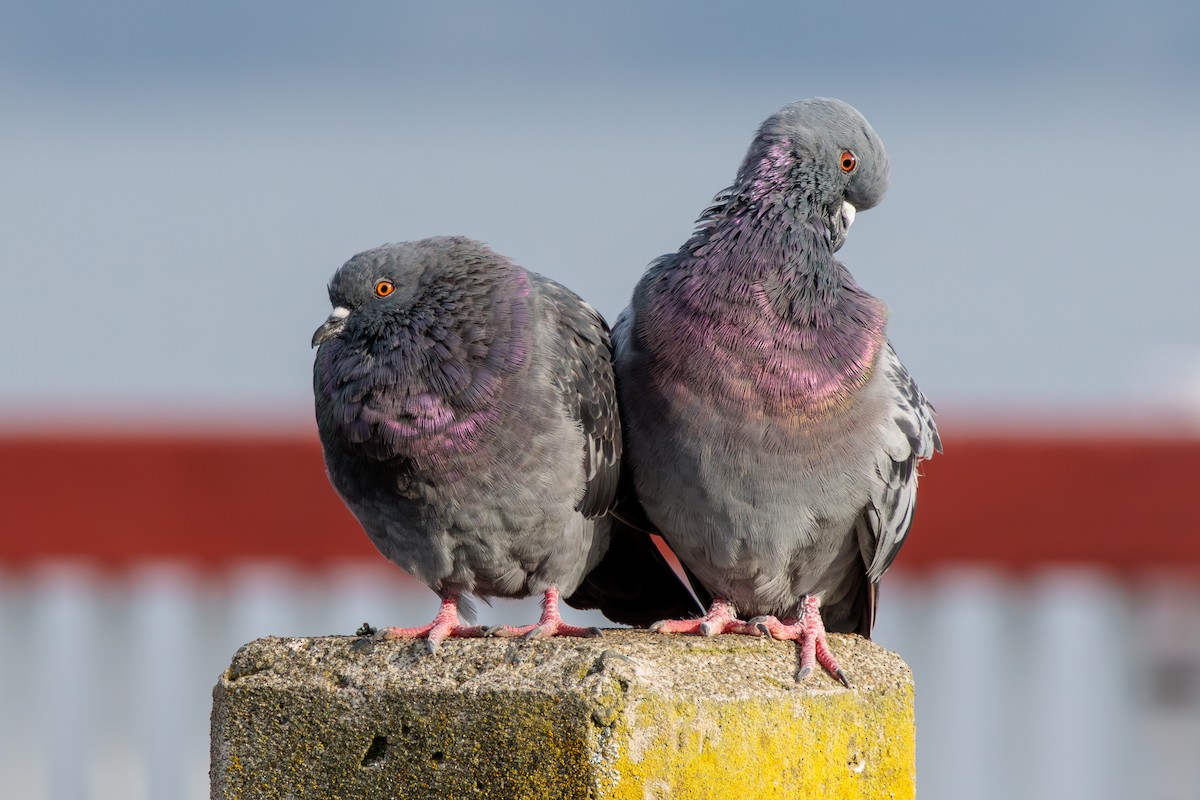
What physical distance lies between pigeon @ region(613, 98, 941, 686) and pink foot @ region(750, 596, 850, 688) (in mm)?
160

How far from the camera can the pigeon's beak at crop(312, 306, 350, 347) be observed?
380 centimetres

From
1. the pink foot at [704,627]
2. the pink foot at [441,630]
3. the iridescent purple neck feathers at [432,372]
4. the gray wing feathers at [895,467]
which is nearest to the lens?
the pink foot at [441,630]

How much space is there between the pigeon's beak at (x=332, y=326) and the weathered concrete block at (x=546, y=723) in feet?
3.34

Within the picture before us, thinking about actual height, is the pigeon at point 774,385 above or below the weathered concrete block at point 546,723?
above

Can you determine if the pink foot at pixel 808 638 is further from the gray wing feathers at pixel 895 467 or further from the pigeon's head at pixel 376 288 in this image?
the pigeon's head at pixel 376 288

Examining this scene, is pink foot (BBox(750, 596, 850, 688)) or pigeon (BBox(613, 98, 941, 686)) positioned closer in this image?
pink foot (BBox(750, 596, 850, 688))

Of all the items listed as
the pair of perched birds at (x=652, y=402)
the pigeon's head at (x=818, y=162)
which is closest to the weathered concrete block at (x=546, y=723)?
the pair of perched birds at (x=652, y=402)

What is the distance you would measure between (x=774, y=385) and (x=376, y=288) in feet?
3.65

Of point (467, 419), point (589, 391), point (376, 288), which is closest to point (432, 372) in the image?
point (467, 419)

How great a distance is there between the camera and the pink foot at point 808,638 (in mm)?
3047

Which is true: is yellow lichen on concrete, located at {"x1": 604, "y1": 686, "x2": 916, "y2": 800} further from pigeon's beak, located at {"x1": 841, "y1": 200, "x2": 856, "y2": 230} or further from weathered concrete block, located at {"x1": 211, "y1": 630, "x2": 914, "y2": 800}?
pigeon's beak, located at {"x1": 841, "y1": 200, "x2": 856, "y2": 230}

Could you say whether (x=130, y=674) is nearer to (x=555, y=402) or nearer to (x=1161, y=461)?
(x=555, y=402)

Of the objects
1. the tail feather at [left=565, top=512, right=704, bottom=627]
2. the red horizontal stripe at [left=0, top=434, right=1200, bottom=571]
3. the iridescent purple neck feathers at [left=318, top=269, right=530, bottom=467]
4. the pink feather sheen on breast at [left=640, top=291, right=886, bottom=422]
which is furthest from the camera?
the red horizontal stripe at [left=0, top=434, right=1200, bottom=571]

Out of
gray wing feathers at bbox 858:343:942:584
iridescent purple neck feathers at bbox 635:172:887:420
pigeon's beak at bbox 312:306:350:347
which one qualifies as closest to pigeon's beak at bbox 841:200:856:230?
iridescent purple neck feathers at bbox 635:172:887:420
